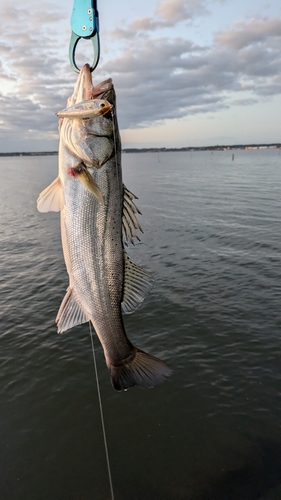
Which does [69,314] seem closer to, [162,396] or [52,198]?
[52,198]

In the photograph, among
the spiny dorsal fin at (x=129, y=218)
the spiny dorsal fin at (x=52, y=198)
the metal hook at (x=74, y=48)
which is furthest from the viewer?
the spiny dorsal fin at (x=129, y=218)

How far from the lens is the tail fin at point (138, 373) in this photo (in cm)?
488

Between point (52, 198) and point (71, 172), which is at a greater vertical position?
point (71, 172)

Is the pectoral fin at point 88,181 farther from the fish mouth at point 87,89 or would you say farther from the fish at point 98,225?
the fish mouth at point 87,89

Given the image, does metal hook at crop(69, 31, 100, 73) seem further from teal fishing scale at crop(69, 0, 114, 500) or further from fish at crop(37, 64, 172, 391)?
fish at crop(37, 64, 172, 391)

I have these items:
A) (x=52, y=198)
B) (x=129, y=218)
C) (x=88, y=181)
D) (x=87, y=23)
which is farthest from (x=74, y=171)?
(x=87, y=23)

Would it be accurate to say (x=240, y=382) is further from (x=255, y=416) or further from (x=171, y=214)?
(x=171, y=214)

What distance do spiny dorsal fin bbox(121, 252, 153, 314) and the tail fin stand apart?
2.72 ft

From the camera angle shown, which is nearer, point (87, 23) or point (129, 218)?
point (87, 23)

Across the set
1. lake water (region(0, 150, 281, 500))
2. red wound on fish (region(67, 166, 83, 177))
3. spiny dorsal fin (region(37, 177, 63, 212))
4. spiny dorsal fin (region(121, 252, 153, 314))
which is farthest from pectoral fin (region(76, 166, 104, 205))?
lake water (region(0, 150, 281, 500))

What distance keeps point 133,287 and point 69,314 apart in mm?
968

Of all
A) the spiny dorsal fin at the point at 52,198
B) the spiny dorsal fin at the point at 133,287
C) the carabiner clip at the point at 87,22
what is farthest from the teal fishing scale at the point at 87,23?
the spiny dorsal fin at the point at 133,287

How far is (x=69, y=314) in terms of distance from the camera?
15.4 ft

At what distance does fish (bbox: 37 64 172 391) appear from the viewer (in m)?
4.18
